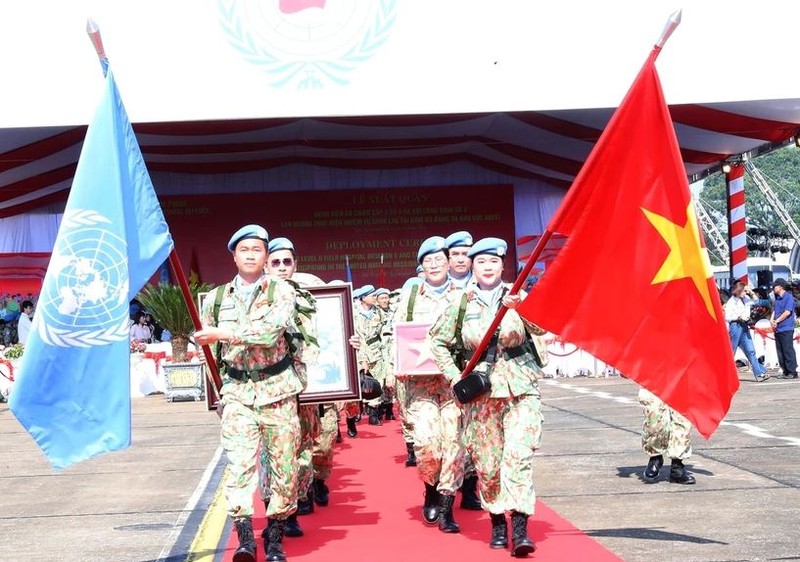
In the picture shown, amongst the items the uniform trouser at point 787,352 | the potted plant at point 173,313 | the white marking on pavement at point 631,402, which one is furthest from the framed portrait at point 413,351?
the uniform trouser at point 787,352

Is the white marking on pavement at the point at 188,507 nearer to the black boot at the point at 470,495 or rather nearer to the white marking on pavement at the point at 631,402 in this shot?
the black boot at the point at 470,495

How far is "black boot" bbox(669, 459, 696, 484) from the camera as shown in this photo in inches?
339

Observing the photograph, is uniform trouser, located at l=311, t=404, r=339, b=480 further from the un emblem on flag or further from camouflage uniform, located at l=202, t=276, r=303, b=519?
the un emblem on flag

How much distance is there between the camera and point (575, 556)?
6.16 metres

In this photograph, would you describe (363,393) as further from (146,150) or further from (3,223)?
(3,223)

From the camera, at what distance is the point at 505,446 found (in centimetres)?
634

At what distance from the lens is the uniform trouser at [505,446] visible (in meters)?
6.20

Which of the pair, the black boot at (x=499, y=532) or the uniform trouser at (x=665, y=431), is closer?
the black boot at (x=499, y=532)

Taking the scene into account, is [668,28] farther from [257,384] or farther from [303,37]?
[303,37]

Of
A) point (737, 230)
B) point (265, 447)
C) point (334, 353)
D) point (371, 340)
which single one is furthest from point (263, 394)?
point (737, 230)

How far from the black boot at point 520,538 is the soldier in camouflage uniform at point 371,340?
6.39 m

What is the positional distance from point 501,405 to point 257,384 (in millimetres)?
1400

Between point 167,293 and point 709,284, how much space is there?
50.1 ft

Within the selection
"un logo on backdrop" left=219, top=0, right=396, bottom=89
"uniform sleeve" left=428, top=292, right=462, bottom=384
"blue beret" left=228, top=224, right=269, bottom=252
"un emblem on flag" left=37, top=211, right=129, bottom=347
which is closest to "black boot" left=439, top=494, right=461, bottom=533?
"uniform sleeve" left=428, top=292, right=462, bottom=384
